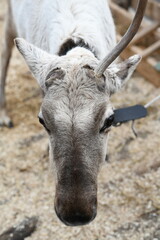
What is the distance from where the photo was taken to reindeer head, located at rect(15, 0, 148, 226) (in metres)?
2.42

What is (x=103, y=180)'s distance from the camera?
419cm

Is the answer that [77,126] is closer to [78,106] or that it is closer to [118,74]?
[78,106]

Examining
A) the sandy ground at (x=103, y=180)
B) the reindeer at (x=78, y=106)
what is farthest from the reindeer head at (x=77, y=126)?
the sandy ground at (x=103, y=180)

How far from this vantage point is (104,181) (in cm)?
418

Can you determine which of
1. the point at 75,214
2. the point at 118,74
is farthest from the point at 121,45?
the point at 75,214

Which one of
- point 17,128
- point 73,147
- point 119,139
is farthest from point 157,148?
point 73,147

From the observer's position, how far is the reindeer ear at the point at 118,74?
9.27 feet

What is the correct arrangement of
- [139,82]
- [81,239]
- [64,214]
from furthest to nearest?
[139,82] < [81,239] < [64,214]

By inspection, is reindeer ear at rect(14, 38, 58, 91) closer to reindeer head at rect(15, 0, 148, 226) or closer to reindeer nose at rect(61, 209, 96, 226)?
reindeer head at rect(15, 0, 148, 226)

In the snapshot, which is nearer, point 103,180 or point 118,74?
point 118,74

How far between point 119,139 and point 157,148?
0.51 m

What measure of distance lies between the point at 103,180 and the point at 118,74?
167 cm

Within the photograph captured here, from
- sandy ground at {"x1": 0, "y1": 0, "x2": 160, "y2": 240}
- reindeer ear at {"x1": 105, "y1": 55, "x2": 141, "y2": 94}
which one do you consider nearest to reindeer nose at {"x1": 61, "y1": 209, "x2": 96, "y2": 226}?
reindeer ear at {"x1": 105, "y1": 55, "x2": 141, "y2": 94}

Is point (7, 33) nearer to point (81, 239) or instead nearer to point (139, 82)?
point (139, 82)
